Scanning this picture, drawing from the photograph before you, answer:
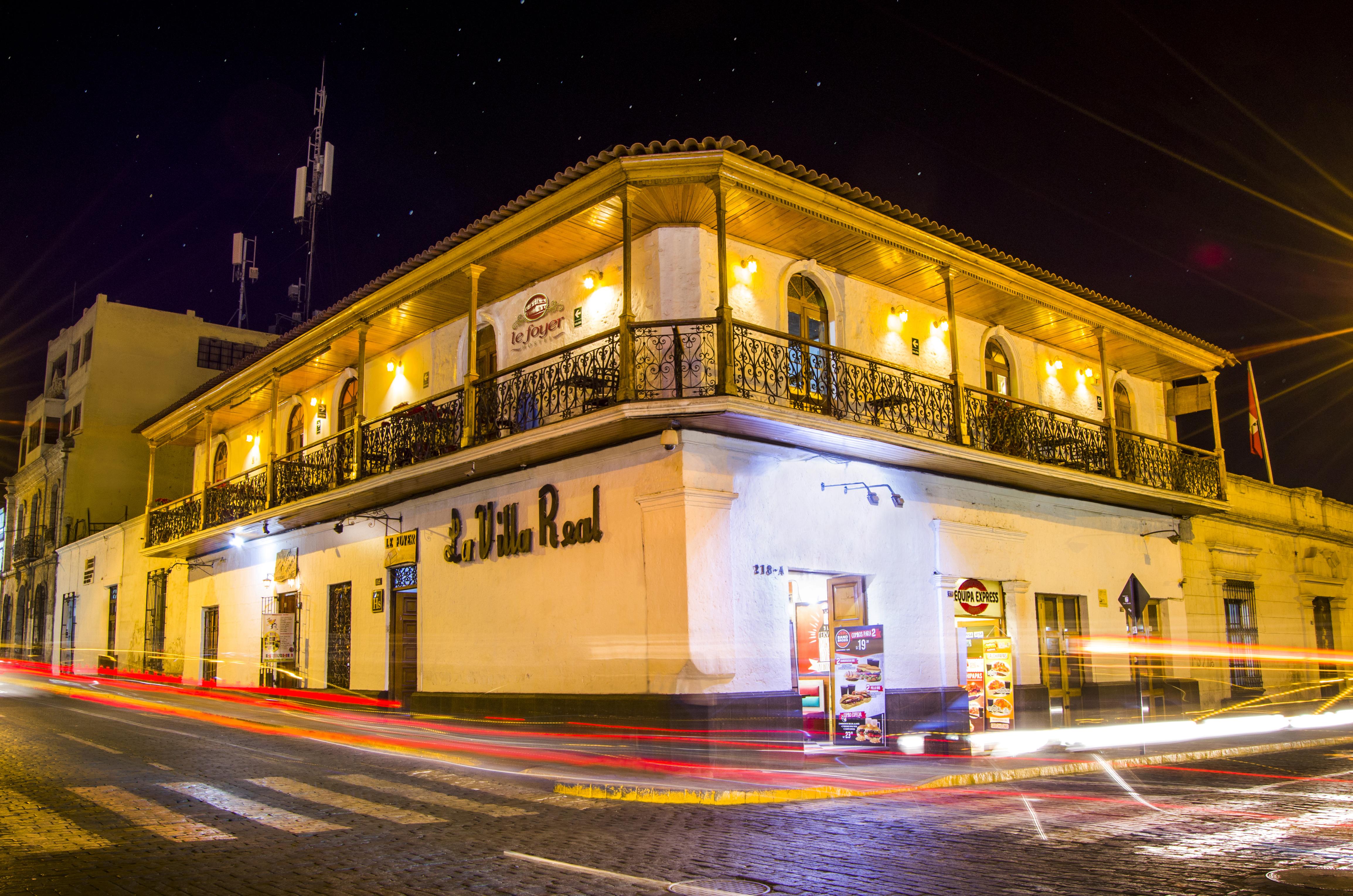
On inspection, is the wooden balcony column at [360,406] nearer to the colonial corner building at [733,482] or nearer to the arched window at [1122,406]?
the colonial corner building at [733,482]

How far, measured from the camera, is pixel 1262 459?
2525 cm

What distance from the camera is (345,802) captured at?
27.2ft

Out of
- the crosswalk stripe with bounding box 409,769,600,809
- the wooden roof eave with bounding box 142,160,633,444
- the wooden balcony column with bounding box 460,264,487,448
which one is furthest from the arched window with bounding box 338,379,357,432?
the crosswalk stripe with bounding box 409,769,600,809

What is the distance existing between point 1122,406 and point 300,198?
77.8 ft

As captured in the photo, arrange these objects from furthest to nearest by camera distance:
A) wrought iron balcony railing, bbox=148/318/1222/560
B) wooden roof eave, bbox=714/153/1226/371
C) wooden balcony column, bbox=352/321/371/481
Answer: wooden balcony column, bbox=352/321/371/481, wooden roof eave, bbox=714/153/1226/371, wrought iron balcony railing, bbox=148/318/1222/560

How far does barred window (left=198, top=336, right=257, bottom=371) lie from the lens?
35125 millimetres

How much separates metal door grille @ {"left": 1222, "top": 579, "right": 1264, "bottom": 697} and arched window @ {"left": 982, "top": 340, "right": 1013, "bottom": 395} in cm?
837

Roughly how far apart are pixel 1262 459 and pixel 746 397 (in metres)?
19.8

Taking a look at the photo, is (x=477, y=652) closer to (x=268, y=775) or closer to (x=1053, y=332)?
(x=268, y=775)

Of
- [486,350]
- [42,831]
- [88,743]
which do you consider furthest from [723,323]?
[88,743]

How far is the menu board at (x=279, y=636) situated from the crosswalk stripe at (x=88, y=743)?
7186 millimetres

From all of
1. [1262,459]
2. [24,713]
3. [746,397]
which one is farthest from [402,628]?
[1262,459]

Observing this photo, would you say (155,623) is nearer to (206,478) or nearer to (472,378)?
(206,478)

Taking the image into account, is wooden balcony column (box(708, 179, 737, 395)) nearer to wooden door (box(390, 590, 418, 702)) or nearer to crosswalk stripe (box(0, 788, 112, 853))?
crosswalk stripe (box(0, 788, 112, 853))
